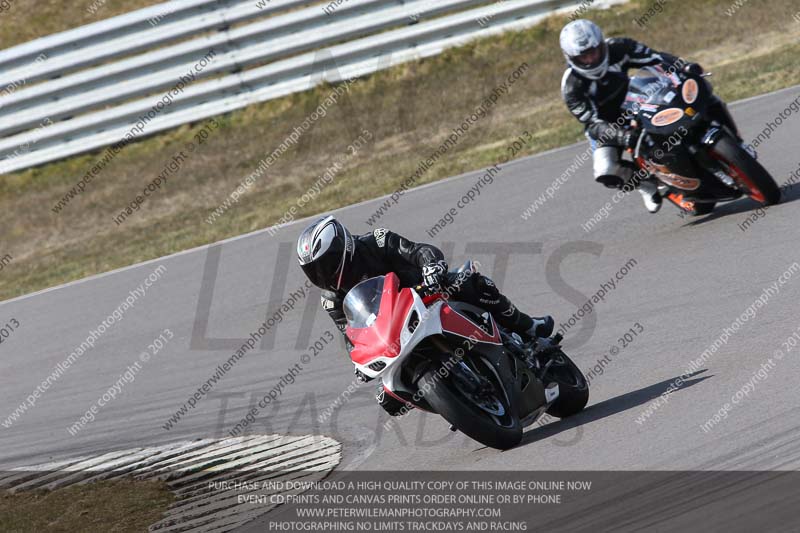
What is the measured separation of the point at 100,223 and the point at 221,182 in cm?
196

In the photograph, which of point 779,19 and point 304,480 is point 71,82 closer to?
point 779,19

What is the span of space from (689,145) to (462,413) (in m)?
4.38

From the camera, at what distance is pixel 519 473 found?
6.09 metres

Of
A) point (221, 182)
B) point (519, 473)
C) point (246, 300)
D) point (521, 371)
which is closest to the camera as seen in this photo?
point (519, 473)

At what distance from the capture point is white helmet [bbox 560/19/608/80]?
9977mm

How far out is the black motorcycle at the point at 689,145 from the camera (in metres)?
9.34

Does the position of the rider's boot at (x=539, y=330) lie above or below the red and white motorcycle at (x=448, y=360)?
below

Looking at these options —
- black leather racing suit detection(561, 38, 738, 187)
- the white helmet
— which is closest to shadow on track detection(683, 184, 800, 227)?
black leather racing suit detection(561, 38, 738, 187)

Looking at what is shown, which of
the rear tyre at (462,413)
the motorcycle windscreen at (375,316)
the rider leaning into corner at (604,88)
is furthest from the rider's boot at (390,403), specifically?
the rider leaning into corner at (604,88)

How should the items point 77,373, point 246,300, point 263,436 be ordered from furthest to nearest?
1. point 246,300
2. point 77,373
3. point 263,436

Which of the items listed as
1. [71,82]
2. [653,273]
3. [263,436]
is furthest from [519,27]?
[263,436]

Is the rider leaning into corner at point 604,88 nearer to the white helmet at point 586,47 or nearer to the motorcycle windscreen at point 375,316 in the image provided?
the white helmet at point 586,47

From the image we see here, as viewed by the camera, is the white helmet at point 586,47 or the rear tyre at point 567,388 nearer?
the rear tyre at point 567,388

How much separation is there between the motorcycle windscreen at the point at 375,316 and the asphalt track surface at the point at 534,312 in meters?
0.87
